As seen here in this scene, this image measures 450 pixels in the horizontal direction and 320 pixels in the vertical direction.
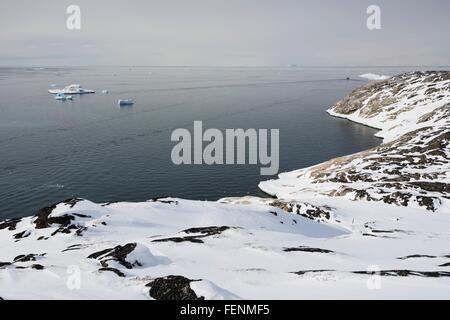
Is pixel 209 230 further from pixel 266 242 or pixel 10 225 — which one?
pixel 10 225

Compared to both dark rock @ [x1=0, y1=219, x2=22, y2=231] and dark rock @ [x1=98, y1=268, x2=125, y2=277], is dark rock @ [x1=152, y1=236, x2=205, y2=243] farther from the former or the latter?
dark rock @ [x1=0, y1=219, x2=22, y2=231]

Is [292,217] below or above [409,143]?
below

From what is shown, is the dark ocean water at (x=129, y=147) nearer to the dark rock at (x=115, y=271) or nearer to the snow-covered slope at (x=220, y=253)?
the snow-covered slope at (x=220, y=253)

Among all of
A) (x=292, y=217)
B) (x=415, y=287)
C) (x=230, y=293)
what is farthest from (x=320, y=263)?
(x=292, y=217)

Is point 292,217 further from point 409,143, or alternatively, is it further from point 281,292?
point 409,143

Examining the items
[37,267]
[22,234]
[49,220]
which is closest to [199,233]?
[37,267]
